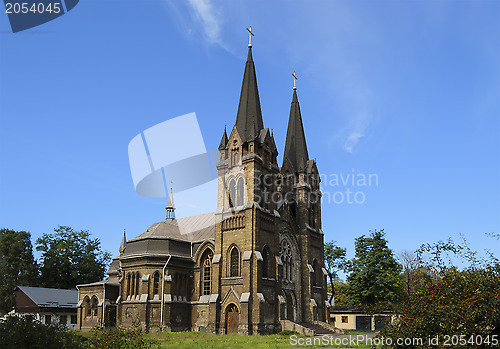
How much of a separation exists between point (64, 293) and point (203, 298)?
84.9 ft

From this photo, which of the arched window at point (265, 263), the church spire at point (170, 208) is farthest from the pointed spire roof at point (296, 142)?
the church spire at point (170, 208)

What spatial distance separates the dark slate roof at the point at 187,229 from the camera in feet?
140

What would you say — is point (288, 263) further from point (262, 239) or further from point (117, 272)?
point (117, 272)

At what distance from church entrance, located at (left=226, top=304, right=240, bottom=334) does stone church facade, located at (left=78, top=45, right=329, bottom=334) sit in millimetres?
107

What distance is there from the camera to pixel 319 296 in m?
45.0

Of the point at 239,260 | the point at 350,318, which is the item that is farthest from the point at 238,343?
the point at 350,318

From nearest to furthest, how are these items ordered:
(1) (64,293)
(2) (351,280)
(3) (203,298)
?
(3) (203,298) < (2) (351,280) < (1) (64,293)

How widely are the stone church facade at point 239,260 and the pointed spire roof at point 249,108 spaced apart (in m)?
0.10

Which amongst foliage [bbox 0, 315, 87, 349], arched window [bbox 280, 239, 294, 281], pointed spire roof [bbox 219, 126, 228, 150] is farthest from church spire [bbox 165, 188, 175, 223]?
foliage [bbox 0, 315, 87, 349]

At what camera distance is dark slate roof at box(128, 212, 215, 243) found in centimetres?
4272

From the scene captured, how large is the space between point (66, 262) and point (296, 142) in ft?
136

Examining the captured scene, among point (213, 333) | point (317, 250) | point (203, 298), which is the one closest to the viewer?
point (213, 333)

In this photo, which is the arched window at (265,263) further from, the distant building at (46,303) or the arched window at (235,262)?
the distant building at (46,303)


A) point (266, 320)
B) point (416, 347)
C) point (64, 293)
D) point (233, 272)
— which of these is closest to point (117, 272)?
point (64, 293)
